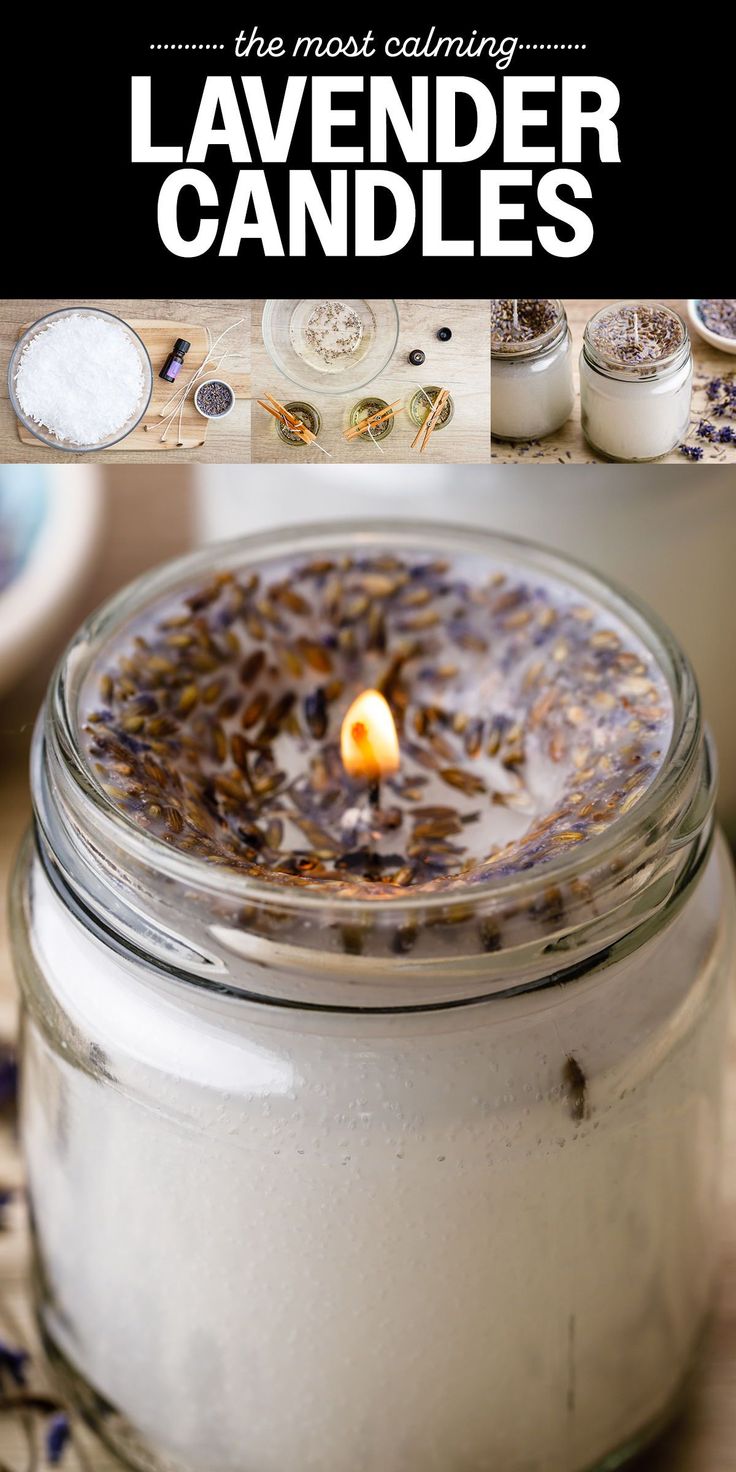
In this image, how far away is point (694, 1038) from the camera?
53 cm

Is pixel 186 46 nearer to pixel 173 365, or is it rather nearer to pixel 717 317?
pixel 173 365

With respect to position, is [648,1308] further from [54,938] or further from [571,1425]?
[54,938]

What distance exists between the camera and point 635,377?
1.94ft

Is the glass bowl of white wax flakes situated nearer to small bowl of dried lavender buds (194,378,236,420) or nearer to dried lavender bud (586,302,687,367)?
small bowl of dried lavender buds (194,378,236,420)

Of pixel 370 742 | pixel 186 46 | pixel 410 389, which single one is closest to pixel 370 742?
pixel 370 742

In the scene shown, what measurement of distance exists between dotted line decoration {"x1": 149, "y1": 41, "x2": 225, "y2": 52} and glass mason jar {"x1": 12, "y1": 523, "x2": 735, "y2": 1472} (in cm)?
24

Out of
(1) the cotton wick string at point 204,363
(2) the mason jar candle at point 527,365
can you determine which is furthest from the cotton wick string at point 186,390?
(2) the mason jar candle at point 527,365

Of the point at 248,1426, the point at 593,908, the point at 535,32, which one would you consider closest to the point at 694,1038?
the point at 593,908

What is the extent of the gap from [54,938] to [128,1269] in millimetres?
118

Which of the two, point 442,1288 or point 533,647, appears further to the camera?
point 533,647

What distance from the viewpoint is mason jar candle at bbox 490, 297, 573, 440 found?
0.59 m

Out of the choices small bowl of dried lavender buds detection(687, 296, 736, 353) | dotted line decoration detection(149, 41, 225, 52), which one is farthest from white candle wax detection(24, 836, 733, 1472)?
dotted line decoration detection(149, 41, 225, 52)

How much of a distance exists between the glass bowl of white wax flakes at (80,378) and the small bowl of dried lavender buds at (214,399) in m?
0.02

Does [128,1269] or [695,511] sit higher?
[695,511]
